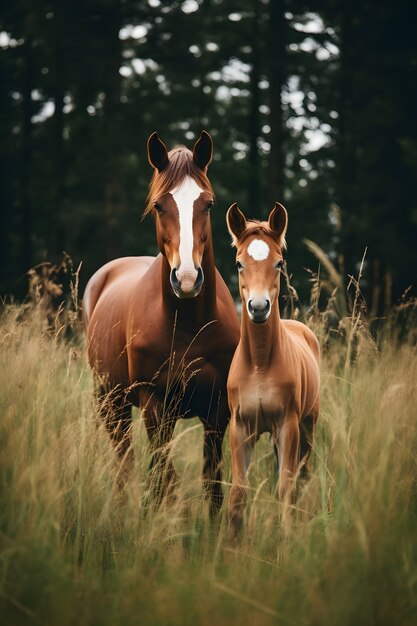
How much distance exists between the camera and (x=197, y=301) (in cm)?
382

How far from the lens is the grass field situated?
2.24m

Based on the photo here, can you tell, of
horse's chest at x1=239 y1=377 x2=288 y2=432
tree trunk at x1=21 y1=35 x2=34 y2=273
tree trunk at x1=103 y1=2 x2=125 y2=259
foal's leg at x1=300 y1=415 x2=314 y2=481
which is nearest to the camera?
horse's chest at x1=239 y1=377 x2=288 y2=432

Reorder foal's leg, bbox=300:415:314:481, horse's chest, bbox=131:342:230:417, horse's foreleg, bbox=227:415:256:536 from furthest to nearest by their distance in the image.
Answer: foal's leg, bbox=300:415:314:481, horse's chest, bbox=131:342:230:417, horse's foreleg, bbox=227:415:256:536

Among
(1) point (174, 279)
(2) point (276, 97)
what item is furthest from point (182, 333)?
(2) point (276, 97)

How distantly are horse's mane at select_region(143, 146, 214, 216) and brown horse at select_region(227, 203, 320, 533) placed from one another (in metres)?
0.36

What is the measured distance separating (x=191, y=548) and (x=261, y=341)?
1119 millimetres

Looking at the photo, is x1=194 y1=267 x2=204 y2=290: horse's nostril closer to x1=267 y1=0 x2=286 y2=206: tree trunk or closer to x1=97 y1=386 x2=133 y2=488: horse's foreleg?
x1=97 y1=386 x2=133 y2=488: horse's foreleg

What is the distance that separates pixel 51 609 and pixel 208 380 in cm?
177

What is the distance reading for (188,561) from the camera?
2898 millimetres

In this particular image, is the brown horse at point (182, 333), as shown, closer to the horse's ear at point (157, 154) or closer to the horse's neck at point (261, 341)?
the horse's ear at point (157, 154)

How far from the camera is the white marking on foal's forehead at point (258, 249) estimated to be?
3.35 m

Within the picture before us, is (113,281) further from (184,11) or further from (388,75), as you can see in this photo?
(388,75)

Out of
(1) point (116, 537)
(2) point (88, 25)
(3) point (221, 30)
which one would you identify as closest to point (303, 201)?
(3) point (221, 30)

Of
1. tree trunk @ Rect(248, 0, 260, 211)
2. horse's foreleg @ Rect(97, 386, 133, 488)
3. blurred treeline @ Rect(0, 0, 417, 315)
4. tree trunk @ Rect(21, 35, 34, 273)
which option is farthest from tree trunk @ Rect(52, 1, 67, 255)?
horse's foreleg @ Rect(97, 386, 133, 488)
